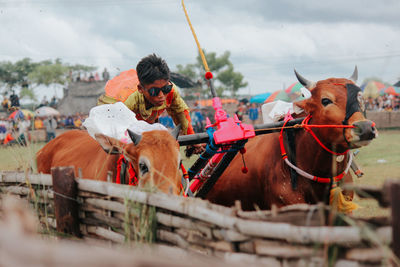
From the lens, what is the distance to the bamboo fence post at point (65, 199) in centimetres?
337

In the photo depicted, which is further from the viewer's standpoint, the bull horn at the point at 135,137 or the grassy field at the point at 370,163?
the grassy field at the point at 370,163

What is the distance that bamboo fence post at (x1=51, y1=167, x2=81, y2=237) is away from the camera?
132 inches

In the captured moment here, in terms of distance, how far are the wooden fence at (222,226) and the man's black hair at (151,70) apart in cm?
151

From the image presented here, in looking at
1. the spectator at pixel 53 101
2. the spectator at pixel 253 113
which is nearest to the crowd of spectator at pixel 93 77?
the spectator at pixel 53 101

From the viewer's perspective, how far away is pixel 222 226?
7.46ft

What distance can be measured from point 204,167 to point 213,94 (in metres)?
0.82

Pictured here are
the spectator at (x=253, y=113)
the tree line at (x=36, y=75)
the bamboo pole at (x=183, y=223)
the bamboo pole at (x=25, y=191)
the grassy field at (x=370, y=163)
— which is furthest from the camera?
the tree line at (x=36, y=75)

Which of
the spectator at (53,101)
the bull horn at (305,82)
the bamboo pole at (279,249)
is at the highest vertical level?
the spectator at (53,101)

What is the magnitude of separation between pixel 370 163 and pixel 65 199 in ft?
30.8

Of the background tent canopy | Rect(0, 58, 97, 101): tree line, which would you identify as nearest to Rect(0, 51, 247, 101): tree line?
Rect(0, 58, 97, 101): tree line

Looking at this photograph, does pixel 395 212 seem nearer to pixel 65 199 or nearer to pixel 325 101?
pixel 325 101

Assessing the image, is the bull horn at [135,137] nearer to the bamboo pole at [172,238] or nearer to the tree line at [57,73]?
the bamboo pole at [172,238]

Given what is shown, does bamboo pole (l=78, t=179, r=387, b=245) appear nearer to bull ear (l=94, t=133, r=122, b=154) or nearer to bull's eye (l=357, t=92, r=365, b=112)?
bull ear (l=94, t=133, r=122, b=154)

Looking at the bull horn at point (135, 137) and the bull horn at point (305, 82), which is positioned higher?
the bull horn at point (305, 82)
